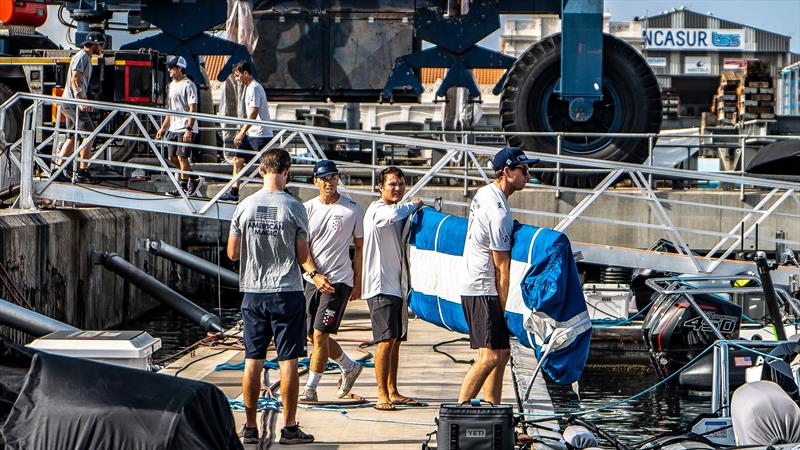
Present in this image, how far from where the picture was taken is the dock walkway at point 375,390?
824cm

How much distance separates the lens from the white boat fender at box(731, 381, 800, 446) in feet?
22.7

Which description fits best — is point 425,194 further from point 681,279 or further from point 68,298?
point 681,279

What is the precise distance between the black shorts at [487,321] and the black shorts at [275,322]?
1.20 metres

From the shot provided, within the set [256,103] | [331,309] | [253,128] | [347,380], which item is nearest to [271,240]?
[331,309]

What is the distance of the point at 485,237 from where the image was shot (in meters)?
8.27

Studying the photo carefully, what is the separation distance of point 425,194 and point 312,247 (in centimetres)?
728

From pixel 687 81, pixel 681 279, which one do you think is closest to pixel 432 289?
pixel 681 279

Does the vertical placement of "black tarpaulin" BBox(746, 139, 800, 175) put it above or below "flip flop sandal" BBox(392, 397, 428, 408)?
above

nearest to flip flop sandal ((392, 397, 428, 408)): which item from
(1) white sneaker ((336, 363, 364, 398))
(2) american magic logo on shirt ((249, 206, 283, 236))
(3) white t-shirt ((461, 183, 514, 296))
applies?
(1) white sneaker ((336, 363, 364, 398))

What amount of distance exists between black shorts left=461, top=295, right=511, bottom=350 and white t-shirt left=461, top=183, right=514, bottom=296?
5 cm

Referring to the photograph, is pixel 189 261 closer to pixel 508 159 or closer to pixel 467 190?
pixel 467 190

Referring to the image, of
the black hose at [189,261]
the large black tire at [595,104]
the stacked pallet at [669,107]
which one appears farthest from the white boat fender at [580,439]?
the stacked pallet at [669,107]

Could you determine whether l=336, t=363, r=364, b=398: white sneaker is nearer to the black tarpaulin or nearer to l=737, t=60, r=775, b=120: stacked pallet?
the black tarpaulin

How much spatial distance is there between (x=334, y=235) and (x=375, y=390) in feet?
5.73
